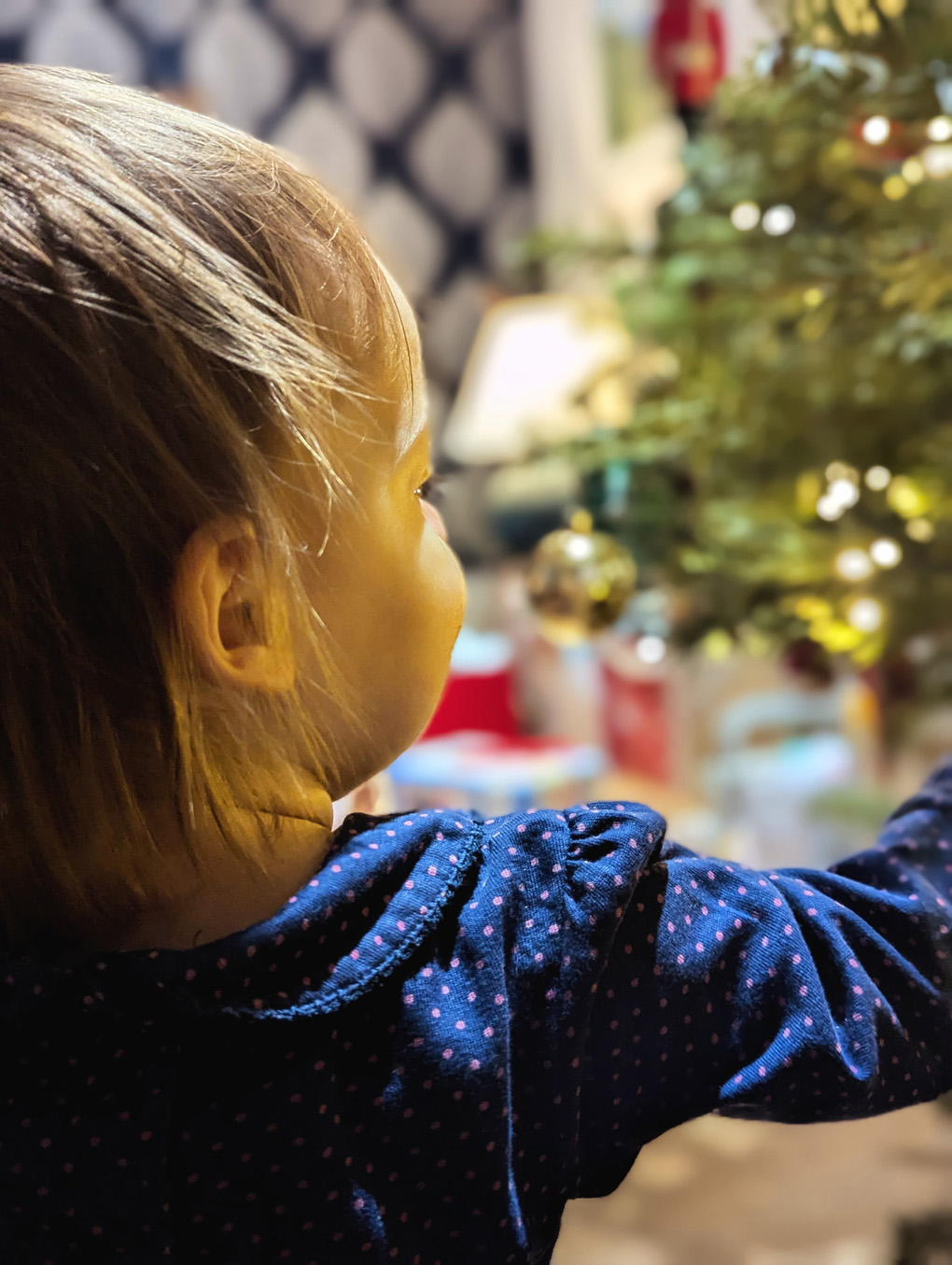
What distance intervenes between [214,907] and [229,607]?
10 cm

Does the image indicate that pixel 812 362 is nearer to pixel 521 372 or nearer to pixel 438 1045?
pixel 438 1045

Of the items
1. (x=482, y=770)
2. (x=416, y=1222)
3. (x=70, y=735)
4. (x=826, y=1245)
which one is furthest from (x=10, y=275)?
(x=482, y=770)

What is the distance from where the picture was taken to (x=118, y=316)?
0.34 m

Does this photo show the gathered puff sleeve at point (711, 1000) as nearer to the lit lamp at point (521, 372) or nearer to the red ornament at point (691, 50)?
the red ornament at point (691, 50)

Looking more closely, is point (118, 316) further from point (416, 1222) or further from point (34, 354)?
point (416, 1222)

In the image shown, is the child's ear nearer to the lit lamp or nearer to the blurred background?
the blurred background

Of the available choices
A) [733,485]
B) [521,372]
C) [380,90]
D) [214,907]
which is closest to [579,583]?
[733,485]

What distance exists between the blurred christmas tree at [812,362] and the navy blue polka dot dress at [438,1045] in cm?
42

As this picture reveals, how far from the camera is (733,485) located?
3.51 ft

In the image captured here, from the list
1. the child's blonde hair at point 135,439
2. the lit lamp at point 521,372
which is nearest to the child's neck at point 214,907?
the child's blonde hair at point 135,439

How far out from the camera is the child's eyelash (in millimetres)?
449

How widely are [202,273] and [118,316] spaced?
0.03 metres

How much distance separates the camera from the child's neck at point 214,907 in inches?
15.3

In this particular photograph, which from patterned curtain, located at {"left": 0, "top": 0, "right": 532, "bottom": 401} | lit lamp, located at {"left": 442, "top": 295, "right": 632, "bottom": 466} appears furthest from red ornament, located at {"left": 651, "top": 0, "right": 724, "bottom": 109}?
patterned curtain, located at {"left": 0, "top": 0, "right": 532, "bottom": 401}
